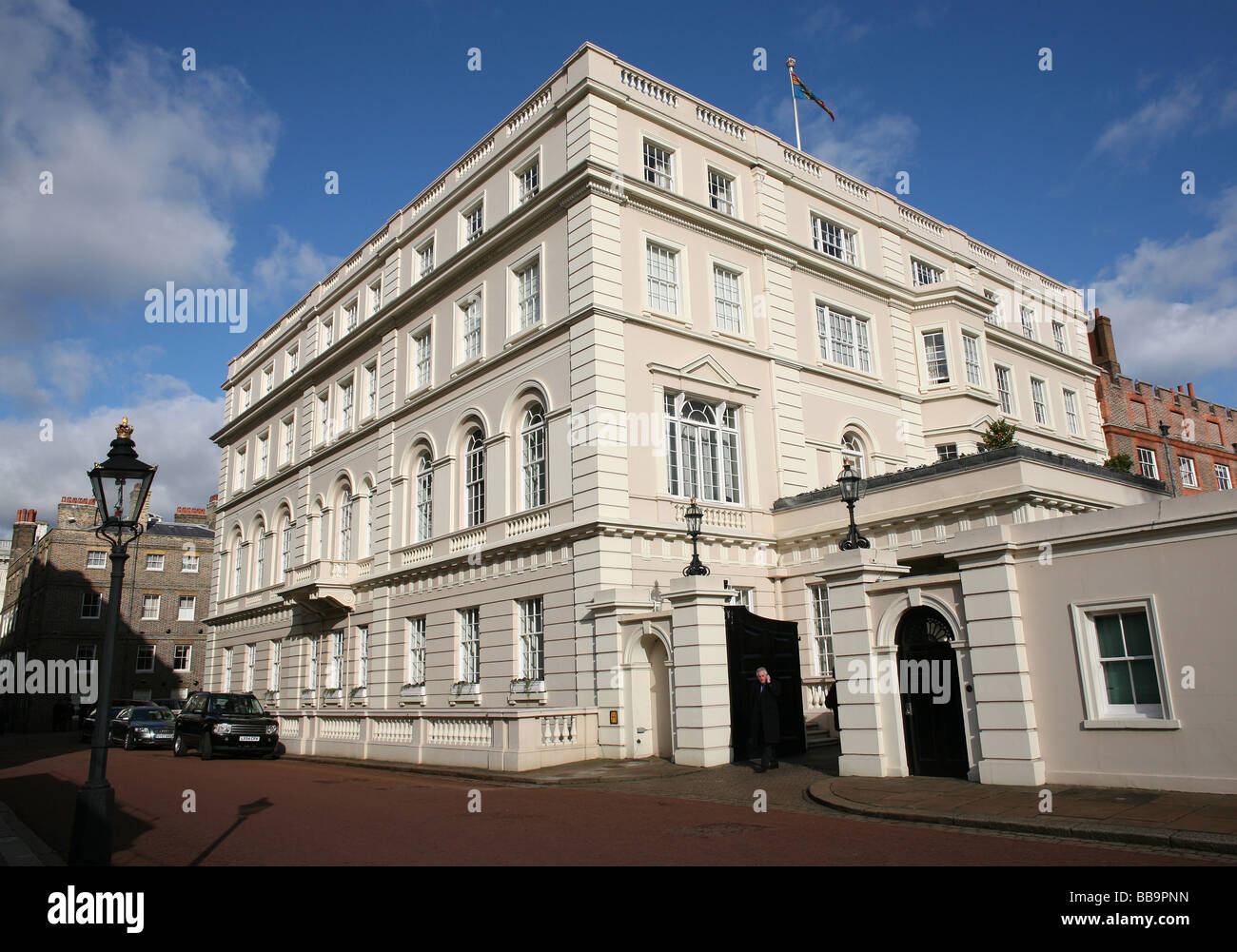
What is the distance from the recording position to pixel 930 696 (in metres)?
12.5

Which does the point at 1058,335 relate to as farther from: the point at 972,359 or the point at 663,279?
the point at 663,279

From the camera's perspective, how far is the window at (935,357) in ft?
93.6

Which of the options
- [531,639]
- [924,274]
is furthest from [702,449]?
[924,274]

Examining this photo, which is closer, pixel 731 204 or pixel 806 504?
pixel 806 504

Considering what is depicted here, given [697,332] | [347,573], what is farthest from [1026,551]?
[347,573]

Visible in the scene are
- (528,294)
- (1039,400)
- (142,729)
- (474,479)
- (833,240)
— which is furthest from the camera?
(1039,400)

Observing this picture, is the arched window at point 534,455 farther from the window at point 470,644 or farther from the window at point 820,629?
the window at point 820,629

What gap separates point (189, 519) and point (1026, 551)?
6356 cm

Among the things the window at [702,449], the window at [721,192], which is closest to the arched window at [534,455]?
the window at [702,449]

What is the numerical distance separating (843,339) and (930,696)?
16.5m

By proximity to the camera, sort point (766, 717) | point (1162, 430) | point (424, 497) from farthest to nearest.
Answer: point (1162, 430) → point (424, 497) → point (766, 717)

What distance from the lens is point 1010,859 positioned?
758cm

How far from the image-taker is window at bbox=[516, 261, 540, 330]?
2355 centimetres

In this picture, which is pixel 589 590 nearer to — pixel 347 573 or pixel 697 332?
pixel 697 332
